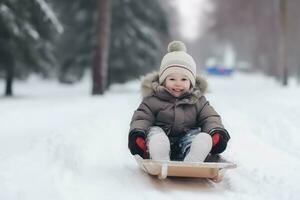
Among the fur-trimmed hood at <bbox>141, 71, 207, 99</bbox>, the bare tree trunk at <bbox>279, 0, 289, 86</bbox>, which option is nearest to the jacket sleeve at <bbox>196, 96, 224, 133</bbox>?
the fur-trimmed hood at <bbox>141, 71, 207, 99</bbox>

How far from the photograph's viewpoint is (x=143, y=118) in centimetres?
607

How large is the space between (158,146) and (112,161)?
150 cm

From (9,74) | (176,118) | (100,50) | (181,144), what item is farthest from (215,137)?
(9,74)

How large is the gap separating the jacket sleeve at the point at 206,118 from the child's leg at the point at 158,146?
1.61 feet

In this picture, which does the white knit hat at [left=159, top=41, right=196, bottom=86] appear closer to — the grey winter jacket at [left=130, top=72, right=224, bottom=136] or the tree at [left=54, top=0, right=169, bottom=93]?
the grey winter jacket at [left=130, top=72, right=224, bottom=136]

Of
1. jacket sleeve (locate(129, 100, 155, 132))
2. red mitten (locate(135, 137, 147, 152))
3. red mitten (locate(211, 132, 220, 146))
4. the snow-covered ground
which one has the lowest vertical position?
the snow-covered ground

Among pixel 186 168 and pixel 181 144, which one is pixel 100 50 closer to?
pixel 181 144

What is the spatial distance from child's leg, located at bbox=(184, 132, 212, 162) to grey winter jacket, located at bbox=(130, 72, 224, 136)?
1.32 ft

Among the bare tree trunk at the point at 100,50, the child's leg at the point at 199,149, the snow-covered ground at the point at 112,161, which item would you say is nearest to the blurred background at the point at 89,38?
the bare tree trunk at the point at 100,50

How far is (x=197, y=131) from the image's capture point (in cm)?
611

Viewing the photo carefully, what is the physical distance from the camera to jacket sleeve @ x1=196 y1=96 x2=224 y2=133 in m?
5.91

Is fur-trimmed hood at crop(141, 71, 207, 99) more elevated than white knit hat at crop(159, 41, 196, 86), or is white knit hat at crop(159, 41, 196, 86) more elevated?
white knit hat at crop(159, 41, 196, 86)

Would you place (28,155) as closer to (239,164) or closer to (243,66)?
(239,164)

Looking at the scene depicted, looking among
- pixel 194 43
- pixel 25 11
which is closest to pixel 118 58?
pixel 25 11
